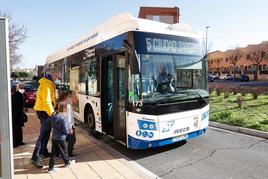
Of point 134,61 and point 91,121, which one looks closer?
point 134,61

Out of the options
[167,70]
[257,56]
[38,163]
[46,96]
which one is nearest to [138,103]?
[167,70]

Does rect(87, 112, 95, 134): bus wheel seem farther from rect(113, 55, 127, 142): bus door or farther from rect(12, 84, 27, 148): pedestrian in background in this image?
rect(12, 84, 27, 148): pedestrian in background

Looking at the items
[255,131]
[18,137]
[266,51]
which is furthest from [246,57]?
[18,137]

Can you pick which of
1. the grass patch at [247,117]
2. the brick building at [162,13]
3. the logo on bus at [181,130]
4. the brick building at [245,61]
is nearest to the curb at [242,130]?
the grass patch at [247,117]

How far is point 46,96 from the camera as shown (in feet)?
16.4

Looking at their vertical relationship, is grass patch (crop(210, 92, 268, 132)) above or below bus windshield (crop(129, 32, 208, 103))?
below

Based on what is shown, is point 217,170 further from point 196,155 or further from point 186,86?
point 186,86

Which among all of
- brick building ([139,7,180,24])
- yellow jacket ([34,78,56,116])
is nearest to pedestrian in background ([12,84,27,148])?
yellow jacket ([34,78,56,116])

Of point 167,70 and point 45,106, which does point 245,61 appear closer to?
point 167,70

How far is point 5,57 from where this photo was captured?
3287 mm

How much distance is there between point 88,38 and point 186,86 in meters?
3.75

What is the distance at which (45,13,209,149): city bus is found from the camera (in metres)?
5.51

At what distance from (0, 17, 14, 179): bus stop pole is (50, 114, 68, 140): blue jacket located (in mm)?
1594

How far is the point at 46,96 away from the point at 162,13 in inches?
849
